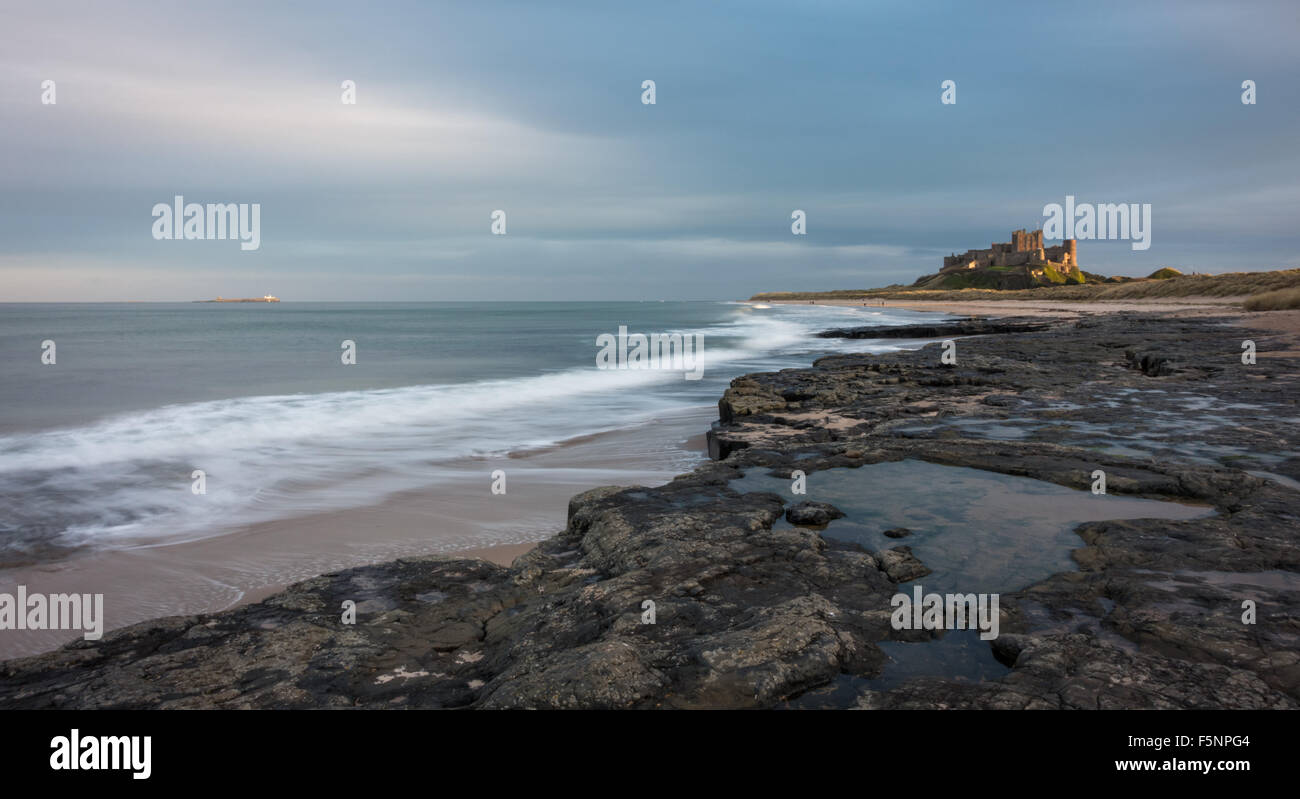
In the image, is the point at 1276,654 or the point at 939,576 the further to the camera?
the point at 939,576

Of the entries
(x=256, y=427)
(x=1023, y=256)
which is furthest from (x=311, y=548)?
(x=1023, y=256)

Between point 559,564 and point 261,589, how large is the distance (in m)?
3.00

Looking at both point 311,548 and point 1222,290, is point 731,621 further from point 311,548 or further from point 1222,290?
point 1222,290

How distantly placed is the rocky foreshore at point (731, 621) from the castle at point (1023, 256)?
125957 mm

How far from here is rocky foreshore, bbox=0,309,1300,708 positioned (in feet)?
8.40

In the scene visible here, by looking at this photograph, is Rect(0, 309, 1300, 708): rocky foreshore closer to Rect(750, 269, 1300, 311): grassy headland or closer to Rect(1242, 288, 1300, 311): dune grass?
Rect(1242, 288, 1300, 311): dune grass

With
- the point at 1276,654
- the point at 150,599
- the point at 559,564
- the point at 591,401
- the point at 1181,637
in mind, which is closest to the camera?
the point at 1276,654

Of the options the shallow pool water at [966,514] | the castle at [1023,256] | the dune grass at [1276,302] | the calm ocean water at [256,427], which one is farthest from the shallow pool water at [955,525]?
the castle at [1023,256]

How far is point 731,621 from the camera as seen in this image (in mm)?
3191

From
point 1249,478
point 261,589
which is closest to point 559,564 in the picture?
point 261,589
